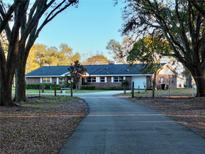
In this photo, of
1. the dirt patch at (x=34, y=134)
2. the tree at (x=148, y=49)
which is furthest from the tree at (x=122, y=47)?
the dirt patch at (x=34, y=134)

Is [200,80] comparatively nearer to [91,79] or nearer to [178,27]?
[178,27]

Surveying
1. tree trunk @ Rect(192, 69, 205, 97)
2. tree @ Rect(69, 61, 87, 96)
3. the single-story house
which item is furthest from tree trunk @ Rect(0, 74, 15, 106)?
the single-story house

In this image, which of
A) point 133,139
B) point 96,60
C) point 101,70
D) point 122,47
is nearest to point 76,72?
point 101,70

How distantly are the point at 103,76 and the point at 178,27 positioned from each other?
43.7 metres

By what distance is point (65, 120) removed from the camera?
17.2 m

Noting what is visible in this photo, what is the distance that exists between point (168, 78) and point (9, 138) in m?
75.9

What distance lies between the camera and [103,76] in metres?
79.4

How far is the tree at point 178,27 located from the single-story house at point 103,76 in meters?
34.7

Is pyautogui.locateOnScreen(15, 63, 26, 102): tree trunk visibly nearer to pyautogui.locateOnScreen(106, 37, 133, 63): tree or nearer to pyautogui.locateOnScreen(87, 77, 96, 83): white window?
pyautogui.locateOnScreen(106, 37, 133, 63): tree

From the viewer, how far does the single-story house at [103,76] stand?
76.5m

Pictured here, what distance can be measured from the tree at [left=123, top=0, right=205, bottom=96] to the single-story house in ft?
114

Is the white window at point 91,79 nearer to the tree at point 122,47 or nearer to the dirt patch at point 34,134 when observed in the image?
the tree at point 122,47

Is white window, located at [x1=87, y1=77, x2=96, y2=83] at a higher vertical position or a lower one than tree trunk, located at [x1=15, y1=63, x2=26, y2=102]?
higher

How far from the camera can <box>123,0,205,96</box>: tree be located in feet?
116
